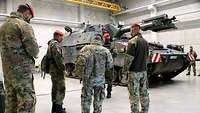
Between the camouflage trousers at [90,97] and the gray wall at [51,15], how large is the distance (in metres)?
12.4

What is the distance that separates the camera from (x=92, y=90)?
142 inches

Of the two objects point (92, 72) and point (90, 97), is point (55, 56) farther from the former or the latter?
point (90, 97)

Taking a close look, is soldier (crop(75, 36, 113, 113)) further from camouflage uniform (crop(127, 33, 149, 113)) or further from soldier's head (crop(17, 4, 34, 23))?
soldier's head (crop(17, 4, 34, 23))

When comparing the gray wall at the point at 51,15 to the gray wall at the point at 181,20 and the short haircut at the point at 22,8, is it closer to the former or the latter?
the gray wall at the point at 181,20

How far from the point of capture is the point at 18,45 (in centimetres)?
270

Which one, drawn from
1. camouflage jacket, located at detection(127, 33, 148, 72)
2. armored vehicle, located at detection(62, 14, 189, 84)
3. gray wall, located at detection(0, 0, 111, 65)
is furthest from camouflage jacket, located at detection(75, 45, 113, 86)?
gray wall, located at detection(0, 0, 111, 65)

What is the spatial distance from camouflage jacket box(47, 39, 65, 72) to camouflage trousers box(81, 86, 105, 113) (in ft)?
3.24

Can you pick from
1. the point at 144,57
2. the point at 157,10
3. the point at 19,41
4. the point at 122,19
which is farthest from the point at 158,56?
the point at 122,19

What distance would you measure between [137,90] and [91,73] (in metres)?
0.84

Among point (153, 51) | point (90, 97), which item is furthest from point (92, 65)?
point (153, 51)

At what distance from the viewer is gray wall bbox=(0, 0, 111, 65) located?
15.5 meters

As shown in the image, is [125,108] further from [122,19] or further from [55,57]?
[122,19]

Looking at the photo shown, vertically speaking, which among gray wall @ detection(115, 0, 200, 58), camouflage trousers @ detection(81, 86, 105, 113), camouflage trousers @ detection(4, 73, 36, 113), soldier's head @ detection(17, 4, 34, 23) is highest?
gray wall @ detection(115, 0, 200, 58)

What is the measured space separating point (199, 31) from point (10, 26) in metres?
13.3
